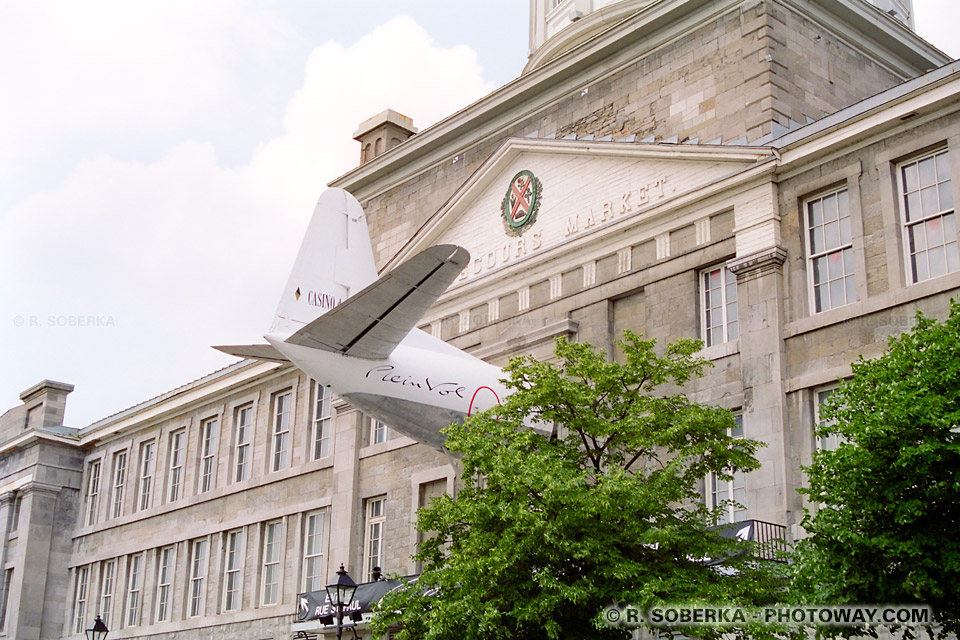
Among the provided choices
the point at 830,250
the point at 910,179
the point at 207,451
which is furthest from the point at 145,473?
→ the point at 910,179

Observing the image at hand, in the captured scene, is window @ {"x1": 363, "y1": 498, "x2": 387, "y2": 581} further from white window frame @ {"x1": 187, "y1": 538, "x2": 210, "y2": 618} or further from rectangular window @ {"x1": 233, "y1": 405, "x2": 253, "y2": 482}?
white window frame @ {"x1": 187, "y1": 538, "x2": 210, "y2": 618}

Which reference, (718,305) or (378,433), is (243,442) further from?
(718,305)

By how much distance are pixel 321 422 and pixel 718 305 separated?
16.0m

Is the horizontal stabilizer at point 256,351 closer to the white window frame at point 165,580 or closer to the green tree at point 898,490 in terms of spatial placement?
the green tree at point 898,490

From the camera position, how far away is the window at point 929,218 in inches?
933

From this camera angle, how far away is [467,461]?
70.0 feet

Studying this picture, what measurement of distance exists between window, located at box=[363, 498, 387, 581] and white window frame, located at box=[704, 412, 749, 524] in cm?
1153

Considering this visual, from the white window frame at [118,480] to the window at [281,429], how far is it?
10339mm

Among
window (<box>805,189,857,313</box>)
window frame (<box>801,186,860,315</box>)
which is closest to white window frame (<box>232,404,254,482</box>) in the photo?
window frame (<box>801,186,860,315</box>)

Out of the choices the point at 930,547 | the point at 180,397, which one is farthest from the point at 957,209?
the point at 180,397

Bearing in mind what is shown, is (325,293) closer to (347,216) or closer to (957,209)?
(347,216)

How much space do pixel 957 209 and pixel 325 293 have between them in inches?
529

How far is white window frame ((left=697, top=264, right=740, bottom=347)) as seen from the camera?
2695 centimetres

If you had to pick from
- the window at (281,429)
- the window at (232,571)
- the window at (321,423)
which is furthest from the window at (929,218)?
the window at (232,571)
